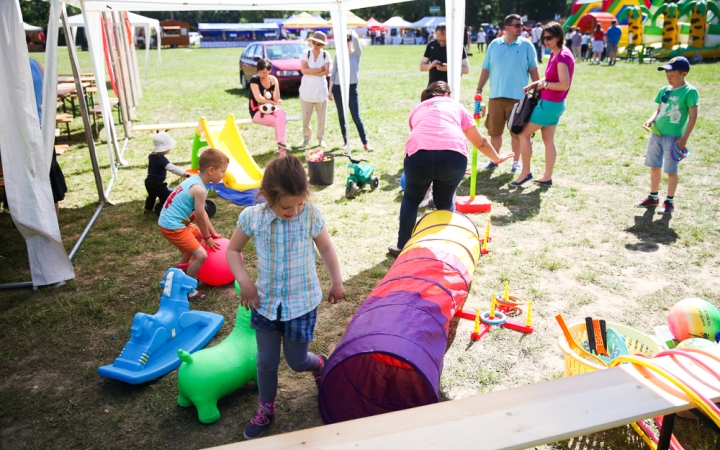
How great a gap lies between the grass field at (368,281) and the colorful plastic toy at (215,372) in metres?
0.10

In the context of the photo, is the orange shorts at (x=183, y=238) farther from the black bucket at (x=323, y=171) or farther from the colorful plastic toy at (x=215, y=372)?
the black bucket at (x=323, y=171)

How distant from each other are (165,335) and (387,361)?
149 centimetres

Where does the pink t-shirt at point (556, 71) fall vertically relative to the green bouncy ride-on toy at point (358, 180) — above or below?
above

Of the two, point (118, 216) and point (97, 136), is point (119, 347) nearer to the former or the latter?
point (118, 216)

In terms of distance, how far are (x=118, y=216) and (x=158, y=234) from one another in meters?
0.91

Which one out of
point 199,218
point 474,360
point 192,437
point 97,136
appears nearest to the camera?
point 192,437

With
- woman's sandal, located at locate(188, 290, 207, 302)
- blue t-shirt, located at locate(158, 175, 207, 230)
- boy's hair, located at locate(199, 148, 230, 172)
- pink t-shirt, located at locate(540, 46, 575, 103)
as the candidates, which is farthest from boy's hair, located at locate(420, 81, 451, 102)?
woman's sandal, located at locate(188, 290, 207, 302)

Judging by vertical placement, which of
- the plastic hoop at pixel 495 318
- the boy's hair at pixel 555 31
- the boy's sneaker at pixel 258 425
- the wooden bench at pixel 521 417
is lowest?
the boy's sneaker at pixel 258 425

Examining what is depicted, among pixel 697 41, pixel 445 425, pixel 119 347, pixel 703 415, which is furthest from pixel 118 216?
pixel 697 41

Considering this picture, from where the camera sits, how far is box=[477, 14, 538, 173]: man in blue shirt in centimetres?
668

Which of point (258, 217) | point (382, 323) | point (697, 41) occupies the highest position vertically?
point (697, 41)

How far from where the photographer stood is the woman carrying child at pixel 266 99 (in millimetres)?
8328

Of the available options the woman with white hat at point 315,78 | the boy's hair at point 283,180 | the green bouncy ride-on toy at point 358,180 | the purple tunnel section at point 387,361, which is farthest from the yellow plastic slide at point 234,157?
the boy's hair at point 283,180

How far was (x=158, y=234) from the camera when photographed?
18.4 feet
